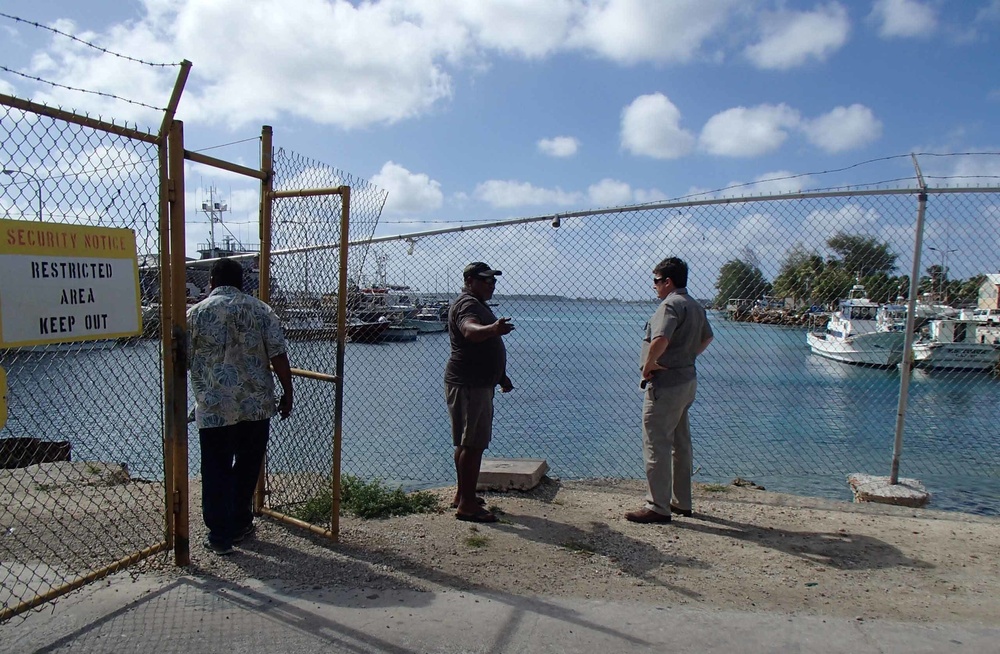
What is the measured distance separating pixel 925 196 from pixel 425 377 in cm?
1554

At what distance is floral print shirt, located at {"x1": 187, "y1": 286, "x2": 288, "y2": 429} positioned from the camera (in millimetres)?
4062

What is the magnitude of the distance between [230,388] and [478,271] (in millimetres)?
1767

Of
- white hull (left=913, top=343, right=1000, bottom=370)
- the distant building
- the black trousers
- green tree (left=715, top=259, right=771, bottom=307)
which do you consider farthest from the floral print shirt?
white hull (left=913, top=343, right=1000, bottom=370)

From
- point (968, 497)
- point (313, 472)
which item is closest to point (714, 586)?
point (313, 472)

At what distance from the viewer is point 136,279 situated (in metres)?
3.71

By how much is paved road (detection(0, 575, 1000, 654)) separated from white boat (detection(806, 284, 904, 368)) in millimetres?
3081

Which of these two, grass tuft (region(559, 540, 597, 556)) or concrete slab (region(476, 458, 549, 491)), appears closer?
grass tuft (region(559, 540, 597, 556))

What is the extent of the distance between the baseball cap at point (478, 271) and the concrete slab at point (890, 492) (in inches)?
142

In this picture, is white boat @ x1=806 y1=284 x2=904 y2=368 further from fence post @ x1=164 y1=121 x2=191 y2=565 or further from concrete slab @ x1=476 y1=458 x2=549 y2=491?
fence post @ x1=164 y1=121 x2=191 y2=565

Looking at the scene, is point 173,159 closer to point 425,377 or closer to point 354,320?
point 354,320

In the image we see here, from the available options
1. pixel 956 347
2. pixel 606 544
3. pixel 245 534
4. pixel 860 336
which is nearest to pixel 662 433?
pixel 606 544

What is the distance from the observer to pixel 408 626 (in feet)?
11.2

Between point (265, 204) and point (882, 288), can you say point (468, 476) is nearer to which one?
point (265, 204)

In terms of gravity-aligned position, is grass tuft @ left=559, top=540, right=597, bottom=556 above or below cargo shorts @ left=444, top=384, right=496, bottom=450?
below
